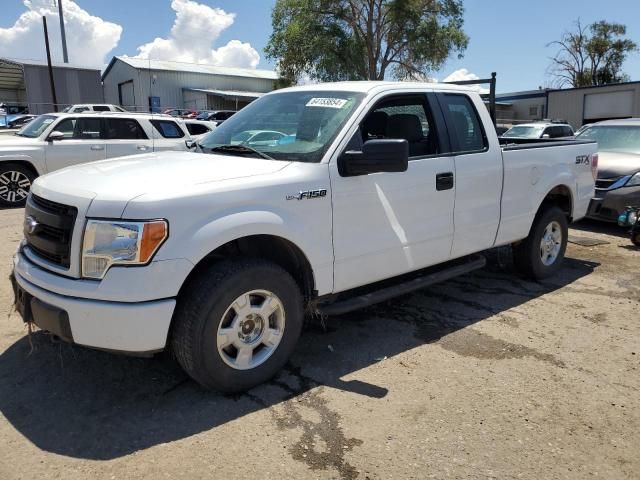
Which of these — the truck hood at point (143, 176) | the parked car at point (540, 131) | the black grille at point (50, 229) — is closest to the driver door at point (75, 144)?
Answer: the truck hood at point (143, 176)

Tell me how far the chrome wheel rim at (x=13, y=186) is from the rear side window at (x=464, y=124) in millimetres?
8779

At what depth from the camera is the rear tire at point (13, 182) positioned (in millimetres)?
10266

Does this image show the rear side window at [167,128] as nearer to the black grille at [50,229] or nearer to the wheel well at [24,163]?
the wheel well at [24,163]

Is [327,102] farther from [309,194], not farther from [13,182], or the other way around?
[13,182]

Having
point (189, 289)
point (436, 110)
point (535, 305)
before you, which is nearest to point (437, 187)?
point (436, 110)

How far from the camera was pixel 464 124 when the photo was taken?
466cm

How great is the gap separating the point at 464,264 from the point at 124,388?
2933mm

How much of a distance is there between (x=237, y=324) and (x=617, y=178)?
6970 mm

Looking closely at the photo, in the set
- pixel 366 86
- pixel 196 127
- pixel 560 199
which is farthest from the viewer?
pixel 196 127

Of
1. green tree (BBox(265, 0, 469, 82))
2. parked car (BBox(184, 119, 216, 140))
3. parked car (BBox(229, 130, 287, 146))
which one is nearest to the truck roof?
parked car (BBox(229, 130, 287, 146))

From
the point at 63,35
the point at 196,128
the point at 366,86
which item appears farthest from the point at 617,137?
the point at 63,35

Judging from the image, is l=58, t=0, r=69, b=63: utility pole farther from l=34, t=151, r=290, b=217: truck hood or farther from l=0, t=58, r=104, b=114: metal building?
l=34, t=151, r=290, b=217: truck hood

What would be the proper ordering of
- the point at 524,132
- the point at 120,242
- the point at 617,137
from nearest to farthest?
the point at 120,242 → the point at 617,137 → the point at 524,132

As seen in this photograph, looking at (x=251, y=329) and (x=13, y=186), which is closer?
(x=251, y=329)
